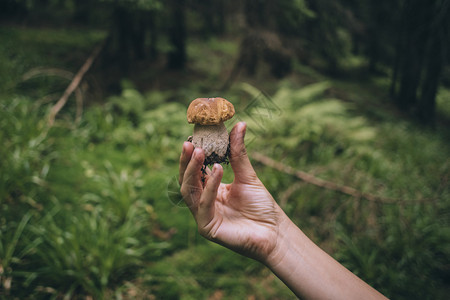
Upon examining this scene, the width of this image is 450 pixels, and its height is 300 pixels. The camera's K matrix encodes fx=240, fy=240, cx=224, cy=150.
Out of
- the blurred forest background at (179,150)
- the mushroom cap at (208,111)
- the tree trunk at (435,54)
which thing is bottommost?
the blurred forest background at (179,150)

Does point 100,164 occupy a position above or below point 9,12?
below

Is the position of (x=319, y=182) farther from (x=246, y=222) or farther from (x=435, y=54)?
(x=246, y=222)

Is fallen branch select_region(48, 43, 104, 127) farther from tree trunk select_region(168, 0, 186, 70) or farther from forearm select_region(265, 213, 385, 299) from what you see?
forearm select_region(265, 213, 385, 299)

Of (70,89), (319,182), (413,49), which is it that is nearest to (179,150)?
(319,182)

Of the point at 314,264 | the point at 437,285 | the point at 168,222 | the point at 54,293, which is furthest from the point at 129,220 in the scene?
the point at 437,285

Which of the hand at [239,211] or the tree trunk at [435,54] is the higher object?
the tree trunk at [435,54]

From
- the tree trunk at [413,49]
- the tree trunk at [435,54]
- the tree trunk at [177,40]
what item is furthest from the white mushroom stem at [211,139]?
the tree trunk at [177,40]

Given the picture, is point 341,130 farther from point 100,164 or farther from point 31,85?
point 31,85

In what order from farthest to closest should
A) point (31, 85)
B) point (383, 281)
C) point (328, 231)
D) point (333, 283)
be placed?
1. point (31, 85)
2. point (328, 231)
3. point (383, 281)
4. point (333, 283)

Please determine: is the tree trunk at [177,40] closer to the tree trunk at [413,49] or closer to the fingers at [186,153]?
the tree trunk at [413,49]
